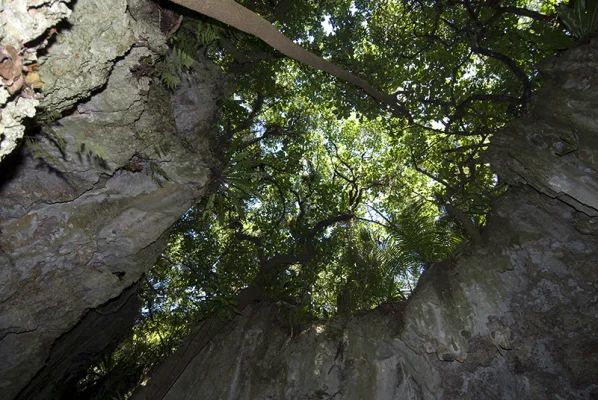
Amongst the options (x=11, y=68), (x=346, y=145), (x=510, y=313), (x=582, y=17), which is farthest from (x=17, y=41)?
(x=346, y=145)

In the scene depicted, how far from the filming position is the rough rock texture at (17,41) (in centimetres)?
158

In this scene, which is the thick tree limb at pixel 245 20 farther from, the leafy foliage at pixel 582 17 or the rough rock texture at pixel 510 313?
the rough rock texture at pixel 510 313

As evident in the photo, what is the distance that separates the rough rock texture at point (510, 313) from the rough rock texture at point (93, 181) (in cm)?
283

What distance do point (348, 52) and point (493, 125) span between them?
3474 mm

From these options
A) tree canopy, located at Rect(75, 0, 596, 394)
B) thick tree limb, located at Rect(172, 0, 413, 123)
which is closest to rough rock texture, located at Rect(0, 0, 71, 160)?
thick tree limb, located at Rect(172, 0, 413, 123)

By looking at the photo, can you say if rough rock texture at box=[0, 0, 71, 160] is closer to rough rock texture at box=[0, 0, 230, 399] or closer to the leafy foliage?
rough rock texture at box=[0, 0, 230, 399]

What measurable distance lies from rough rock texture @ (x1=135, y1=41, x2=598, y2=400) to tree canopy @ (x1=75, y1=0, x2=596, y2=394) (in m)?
0.46

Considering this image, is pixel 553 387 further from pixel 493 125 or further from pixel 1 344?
pixel 1 344

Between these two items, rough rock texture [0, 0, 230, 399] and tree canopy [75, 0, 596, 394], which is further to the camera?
tree canopy [75, 0, 596, 394]

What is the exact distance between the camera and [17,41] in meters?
1.64

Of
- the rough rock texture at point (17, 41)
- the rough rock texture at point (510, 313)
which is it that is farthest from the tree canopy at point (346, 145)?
the rough rock texture at point (17, 41)

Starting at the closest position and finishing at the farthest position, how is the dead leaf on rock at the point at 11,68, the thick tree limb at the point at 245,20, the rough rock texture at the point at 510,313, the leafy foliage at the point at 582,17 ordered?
1. the dead leaf on rock at the point at 11,68
2. the thick tree limb at the point at 245,20
3. the leafy foliage at the point at 582,17
4. the rough rock texture at the point at 510,313

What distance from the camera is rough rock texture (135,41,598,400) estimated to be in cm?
479

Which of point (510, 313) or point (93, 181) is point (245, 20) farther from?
point (510, 313)
